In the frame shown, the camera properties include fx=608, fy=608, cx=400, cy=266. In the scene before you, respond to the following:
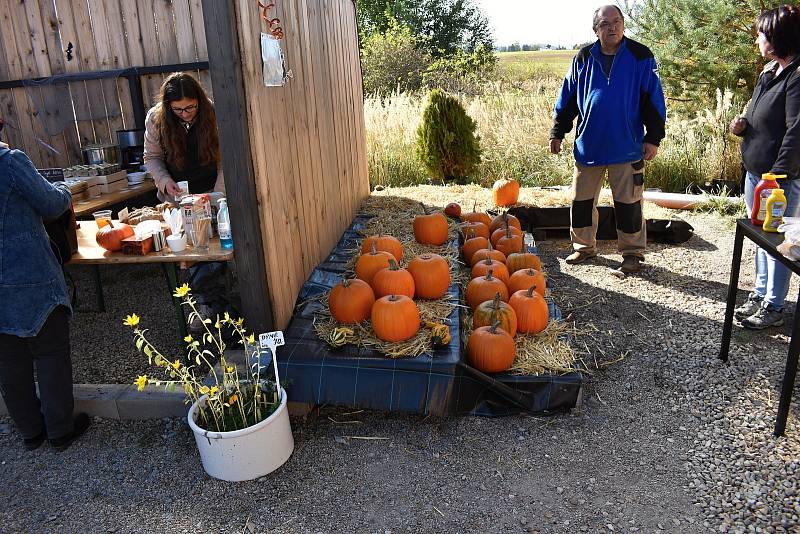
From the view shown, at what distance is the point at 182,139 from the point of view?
4.42 metres

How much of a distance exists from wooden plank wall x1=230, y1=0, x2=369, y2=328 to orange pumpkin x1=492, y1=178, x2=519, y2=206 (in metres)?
1.54

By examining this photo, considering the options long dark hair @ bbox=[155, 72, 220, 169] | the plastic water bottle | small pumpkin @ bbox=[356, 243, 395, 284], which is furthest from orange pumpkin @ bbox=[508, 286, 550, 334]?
long dark hair @ bbox=[155, 72, 220, 169]

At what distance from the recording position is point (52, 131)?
275 inches

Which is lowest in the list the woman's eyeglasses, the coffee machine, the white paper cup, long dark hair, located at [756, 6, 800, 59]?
the white paper cup

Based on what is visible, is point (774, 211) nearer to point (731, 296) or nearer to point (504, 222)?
point (731, 296)

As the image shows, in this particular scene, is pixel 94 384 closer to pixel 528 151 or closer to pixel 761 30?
pixel 761 30

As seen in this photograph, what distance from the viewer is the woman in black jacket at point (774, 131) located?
3662 mm

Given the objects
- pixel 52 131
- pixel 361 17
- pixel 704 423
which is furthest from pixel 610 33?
pixel 361 17

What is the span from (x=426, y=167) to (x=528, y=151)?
1776 mm

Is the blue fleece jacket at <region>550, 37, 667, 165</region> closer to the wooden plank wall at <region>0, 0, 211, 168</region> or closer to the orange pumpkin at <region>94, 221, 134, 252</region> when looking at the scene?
the orange pumpkin at <region>94, 221, 134, 252</region>

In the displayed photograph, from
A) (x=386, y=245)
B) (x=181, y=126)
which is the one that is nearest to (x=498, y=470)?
(x=386, y=245)

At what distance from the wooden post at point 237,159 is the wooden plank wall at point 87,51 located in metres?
3.70

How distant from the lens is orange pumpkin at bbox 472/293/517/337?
3517 mm

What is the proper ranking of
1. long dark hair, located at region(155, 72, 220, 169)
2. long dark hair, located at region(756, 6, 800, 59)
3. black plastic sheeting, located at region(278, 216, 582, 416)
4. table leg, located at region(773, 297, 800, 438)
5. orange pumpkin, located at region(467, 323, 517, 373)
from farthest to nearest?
long dark hair, located at region(155, 72, 220, 169), long dark hair, located at region(756, 6, 800, 59), orange pumpkin, located at region(467, 323, 517, 373), black plastic sheeting, located at region(278, 216, 582, 416), table leg, located at region(773, 297, 800, 438)
